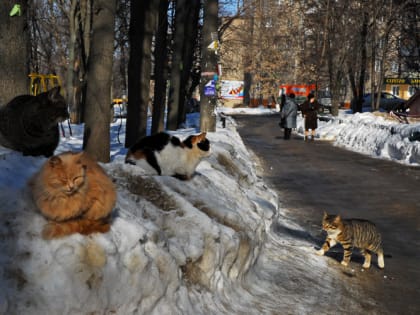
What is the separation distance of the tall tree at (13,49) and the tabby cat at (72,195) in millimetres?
4124

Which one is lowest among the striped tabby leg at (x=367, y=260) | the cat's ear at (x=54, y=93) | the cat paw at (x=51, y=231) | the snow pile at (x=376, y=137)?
the striped tabby leg at (x=367, y=260)

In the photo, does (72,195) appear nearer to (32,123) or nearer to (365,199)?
(32,123)

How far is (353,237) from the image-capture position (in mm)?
8320

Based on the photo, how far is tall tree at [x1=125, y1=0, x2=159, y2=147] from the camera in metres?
11.8

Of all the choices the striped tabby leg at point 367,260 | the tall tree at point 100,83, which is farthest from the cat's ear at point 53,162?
the striped tabby leg at point 367,260

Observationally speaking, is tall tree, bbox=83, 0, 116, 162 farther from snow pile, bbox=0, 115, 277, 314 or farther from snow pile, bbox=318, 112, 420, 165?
snow pile, bbox=318, 112, 420, 165

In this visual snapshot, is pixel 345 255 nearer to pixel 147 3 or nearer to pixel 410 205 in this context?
pixel 410 205

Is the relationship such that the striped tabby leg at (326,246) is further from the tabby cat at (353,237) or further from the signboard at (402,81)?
the signboard at (402,81)

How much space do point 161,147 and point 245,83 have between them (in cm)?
7438

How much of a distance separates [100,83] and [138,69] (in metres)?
2.86

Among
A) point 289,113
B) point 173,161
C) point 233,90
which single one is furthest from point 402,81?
point 233,90

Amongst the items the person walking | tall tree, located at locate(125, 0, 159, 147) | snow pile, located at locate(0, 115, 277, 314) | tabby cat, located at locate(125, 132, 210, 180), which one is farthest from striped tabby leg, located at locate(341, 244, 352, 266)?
the person walking

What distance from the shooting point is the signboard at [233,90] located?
3103 inches

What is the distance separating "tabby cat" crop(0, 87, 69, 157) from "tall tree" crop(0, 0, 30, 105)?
0.69 m
